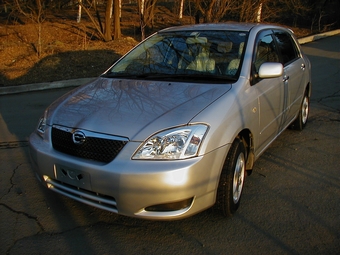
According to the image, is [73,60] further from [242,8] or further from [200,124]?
[200,124]

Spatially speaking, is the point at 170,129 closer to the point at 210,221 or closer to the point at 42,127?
the point at 210,221

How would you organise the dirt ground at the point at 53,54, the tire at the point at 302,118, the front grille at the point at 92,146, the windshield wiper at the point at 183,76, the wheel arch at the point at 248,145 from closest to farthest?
the front grille at the point at 92,146 < the wheel arch at the point at 248,145 < the windshield wiper at the point at 183,76 < the tire at the point at 302,118 < the dirt ground at the point at 53,54

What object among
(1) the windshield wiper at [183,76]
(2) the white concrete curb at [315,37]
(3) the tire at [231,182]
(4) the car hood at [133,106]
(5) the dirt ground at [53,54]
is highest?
(1) the windshield wiper at [183,76]

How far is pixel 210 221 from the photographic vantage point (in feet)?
11.1

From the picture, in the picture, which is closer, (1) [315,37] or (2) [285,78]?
(2) [285,78]

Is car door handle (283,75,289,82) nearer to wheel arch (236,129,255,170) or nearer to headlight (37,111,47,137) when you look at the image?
wheel arch (236,129,255,170)

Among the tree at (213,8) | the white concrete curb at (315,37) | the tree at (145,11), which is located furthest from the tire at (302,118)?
the white concrete curb at (315,37)

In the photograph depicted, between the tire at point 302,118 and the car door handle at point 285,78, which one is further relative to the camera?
the tire at point 302,118

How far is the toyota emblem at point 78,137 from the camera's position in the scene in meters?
3.09

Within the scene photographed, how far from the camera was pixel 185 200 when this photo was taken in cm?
293

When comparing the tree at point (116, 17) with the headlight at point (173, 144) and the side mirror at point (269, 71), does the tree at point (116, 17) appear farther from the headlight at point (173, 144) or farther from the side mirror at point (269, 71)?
the headlight at point (173, 144)

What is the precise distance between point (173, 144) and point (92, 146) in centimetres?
Result: 67

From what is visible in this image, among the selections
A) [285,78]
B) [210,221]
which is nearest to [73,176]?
[210,221]

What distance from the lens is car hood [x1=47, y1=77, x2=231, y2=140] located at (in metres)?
3.04
